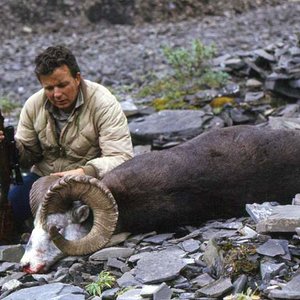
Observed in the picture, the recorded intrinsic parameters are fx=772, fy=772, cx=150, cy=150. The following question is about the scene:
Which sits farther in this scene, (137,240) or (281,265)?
(137,240)

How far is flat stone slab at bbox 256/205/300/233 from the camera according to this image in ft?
19.7

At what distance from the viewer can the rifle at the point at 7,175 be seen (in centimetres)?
803

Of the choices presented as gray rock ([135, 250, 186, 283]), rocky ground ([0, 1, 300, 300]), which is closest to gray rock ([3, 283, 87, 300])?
rocky ground ([0, 1, 300, 300])

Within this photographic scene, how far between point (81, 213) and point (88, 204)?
15 cm

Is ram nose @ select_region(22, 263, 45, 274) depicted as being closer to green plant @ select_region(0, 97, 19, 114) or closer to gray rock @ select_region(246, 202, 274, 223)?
gray rock @ select_region(246, 202, 274, 223)

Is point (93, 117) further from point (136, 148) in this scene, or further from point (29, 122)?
point (136, 148)

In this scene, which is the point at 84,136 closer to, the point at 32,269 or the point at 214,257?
the point at 32,269

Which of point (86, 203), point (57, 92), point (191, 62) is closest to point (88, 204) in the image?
point (86, 203)

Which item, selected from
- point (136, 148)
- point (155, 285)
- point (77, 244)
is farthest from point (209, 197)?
point (136, 148)

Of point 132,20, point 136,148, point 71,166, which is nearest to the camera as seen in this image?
point 71,166

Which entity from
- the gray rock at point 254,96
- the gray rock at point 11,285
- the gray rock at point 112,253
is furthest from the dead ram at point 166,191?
the gray rock at point 254,96

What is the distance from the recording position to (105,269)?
6621mm

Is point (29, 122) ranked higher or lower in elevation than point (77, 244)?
higher

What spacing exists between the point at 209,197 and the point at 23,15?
1959cm
